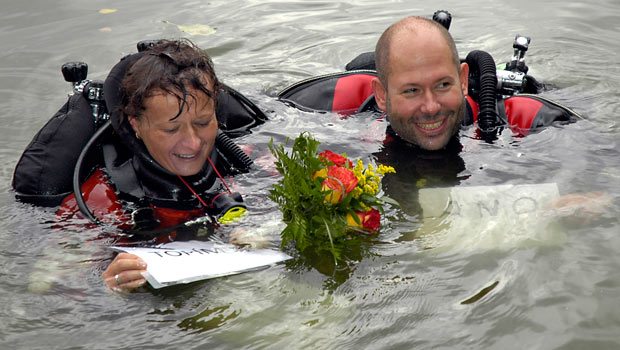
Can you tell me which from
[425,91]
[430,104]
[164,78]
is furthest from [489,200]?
[164,78]

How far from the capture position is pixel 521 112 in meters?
5.27

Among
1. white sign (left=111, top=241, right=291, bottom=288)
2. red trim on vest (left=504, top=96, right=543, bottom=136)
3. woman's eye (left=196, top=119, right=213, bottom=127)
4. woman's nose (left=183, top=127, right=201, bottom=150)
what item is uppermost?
woman's eye (left=196, top=119, right=213, bottom=127)

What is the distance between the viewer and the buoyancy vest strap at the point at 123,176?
164 inches

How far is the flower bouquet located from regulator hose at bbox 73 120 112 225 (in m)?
1.09

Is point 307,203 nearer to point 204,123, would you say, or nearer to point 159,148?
point 204,123

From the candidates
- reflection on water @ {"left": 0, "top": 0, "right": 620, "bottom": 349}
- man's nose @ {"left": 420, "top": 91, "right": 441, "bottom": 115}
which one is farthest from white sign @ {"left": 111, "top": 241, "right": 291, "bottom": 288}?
man's nose @ {"left": 420, "top": 91, "right": 441, "bottom": 115}

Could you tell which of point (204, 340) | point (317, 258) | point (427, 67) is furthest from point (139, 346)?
point (427, 67)

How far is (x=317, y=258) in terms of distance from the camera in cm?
389

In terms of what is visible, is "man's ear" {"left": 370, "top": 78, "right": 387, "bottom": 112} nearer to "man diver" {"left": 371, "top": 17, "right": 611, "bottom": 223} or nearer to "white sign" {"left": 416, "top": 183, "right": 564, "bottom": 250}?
"man diver" {"left": 371, "top": 17, "right": 611, "bottom": 223}

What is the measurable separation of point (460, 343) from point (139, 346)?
1542mm

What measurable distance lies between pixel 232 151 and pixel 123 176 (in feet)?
2.55

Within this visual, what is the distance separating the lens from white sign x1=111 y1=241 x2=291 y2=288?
3.36 meters

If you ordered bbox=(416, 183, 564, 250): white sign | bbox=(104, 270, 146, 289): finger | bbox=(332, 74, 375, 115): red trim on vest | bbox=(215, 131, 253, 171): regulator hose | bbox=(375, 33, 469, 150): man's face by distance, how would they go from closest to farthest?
bbox=(104, 270, 146, 289): finger → bbox=(416, 183, 564, 250): white sign → bbox=(215, 131, 253, 171): regulator hose → bbox=(375, 33, 469, 150): man's face → bbox=(332, 74, 375, 115): red trim on vest

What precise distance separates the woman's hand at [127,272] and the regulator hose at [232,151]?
1260 mm
